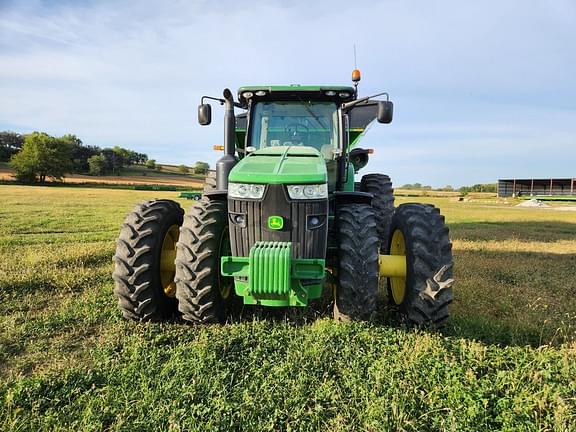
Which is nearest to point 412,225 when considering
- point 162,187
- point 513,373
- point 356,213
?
point 356,213

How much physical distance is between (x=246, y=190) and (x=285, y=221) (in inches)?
17.8

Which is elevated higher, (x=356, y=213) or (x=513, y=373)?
(x=356, y=213)

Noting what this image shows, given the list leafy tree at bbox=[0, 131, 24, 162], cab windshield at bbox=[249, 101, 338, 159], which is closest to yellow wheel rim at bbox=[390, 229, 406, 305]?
cab windshield at bbox=[249, 101, 338, 159]

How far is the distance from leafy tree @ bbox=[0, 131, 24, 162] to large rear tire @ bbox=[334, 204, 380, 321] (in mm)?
76078

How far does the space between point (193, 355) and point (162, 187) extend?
159 feet

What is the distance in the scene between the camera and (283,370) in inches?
114

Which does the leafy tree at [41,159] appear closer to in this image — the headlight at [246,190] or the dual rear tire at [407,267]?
the headlight at [246,190]

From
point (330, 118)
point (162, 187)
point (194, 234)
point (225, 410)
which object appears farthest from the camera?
point (162, 187)

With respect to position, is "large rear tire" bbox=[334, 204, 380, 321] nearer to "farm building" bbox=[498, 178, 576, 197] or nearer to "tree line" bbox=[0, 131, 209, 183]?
"tree line" bbox=[0, 131, 209, 183]

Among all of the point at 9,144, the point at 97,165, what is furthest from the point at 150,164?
the point at 9,144

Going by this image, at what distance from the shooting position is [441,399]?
2607 mm

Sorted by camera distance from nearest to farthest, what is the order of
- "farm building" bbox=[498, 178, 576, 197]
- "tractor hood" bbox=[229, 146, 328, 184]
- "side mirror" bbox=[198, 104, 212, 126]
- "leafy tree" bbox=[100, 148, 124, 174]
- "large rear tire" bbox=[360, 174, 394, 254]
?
"tractor hood" bbox=[229, 146, 328, 184] → "side mirror" bbox=[198, 104, 212, 126] → "large rear tire" bbox=[360, 174, 394, 254] → "farm building" bbox=[498, 178, 576, 197] → "leafy tree" bbox=[100, 148, 124, 174]

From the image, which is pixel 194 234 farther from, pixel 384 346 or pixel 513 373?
pixel 513 373

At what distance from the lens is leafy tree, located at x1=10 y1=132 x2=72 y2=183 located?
175ft
